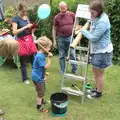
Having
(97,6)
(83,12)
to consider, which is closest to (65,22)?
(83,12)

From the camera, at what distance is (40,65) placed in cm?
434

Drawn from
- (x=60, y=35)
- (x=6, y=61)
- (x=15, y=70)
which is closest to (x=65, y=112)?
(x=60, y=35)

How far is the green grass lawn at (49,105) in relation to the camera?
179 inches

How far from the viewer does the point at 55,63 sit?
7.18 meters

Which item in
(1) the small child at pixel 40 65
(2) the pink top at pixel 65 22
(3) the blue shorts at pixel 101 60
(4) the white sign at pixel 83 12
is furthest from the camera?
(2) the pink top at pixel 65 22

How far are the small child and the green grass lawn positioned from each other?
312 mm

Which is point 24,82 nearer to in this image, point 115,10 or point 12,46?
point 12,46

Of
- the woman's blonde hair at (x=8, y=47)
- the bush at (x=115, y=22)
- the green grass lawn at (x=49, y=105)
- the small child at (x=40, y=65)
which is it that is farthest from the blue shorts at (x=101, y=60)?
the bush at (x=115, y=22)

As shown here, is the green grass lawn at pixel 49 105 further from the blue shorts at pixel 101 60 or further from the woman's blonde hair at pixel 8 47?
the woman's blonde hair at pixel 8 47

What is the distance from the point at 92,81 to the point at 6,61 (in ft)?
7.58

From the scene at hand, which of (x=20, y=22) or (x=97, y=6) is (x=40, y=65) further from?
(x=20, y=22)

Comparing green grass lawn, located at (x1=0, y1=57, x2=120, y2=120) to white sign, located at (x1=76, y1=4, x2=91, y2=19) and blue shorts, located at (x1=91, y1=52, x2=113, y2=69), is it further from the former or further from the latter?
white sign, located at (x1=76, y1=4, x2=91, y2=19)

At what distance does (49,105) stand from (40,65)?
88 centimetres

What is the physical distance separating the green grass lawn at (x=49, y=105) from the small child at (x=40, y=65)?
31 centimetres
